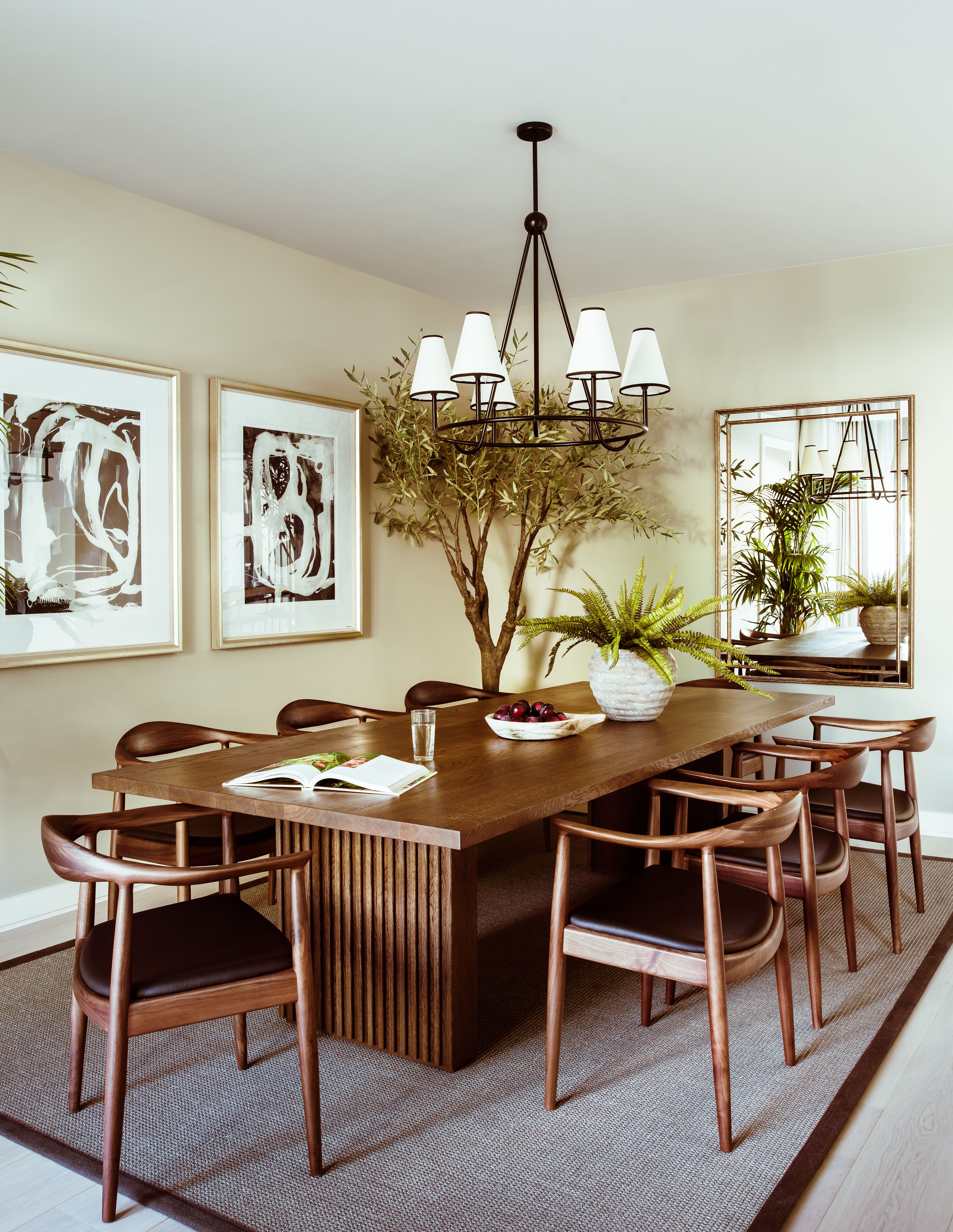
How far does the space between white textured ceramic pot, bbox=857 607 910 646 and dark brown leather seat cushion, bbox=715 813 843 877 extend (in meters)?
2.04

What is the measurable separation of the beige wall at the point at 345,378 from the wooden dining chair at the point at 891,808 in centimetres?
125

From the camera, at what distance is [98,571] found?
3662 millimetres

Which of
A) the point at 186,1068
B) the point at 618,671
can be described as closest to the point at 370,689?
the point at 618,671

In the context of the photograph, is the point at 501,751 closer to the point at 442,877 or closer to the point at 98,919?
the point at 442,877

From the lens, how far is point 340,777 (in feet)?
7.47

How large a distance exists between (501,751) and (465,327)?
1339 mm

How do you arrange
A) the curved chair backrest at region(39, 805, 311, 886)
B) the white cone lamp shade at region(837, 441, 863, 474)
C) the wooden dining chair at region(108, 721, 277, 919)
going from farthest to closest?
the white cone lamp shade at region(837, 441, 863, 474)
the wooden dining chair at region(108, 721, 277, 919)
the curved chair backrest at region(39, 805, 311, 886)

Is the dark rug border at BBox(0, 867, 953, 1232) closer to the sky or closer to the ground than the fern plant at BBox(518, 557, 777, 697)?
closer to the ground

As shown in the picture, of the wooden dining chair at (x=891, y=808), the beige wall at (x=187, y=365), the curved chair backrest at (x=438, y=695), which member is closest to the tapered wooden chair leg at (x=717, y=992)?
the wooden dining chair at (x=891, y=808)

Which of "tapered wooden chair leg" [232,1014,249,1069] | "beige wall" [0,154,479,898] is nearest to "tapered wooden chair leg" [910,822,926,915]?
"tapered wooden chair leg" [232,1014,249,1069]

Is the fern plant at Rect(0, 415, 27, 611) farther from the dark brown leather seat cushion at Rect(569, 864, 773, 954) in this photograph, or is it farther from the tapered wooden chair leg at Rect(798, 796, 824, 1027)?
the tapered wooden chair leg at Rect(798, 796, 824, 1027)

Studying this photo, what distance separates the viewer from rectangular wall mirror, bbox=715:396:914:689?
15.0ft

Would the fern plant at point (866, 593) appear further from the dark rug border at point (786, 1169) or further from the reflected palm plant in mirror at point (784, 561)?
the dark rug border at point (786, 1169)

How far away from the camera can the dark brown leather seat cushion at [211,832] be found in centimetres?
290
